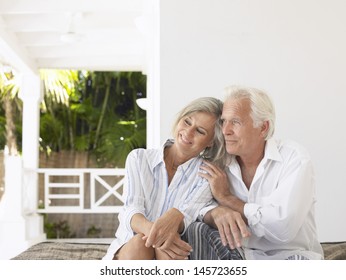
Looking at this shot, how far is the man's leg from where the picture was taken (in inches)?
84.6

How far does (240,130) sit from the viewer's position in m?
2.31

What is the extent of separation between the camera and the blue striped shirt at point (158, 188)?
2.24 metres

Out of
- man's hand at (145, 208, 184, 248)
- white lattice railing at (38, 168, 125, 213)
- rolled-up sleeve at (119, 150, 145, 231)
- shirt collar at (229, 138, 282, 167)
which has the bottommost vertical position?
white lattice railing at (38, 168, 125, 213)

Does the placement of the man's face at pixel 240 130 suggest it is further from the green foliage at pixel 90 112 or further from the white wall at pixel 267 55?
the green foliage at pixel 90 112

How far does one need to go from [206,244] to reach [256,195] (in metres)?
0.25

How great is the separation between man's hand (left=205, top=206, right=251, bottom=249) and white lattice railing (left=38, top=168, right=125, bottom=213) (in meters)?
2.54

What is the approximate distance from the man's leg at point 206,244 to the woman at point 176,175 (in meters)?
0.04

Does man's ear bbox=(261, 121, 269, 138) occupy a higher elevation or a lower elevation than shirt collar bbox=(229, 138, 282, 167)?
higher

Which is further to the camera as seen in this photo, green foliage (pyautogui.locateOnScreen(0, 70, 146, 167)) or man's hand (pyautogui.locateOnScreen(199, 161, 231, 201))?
green foliage (pyautogui.locateOnScreen(0, 70, 146, 167))

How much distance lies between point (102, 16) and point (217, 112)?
9.97ft

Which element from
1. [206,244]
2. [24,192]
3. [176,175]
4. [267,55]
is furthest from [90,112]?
[206,244]

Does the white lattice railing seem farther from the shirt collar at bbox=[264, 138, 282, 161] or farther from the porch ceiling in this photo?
the shirt collar at bbox=[264, 138, 282, 161]

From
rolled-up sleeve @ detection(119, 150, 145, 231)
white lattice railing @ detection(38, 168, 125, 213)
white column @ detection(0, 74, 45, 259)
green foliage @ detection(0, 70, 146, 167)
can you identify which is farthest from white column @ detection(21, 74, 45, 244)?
rolled-up sleeve @ detection(119, 150, 145, 231)
